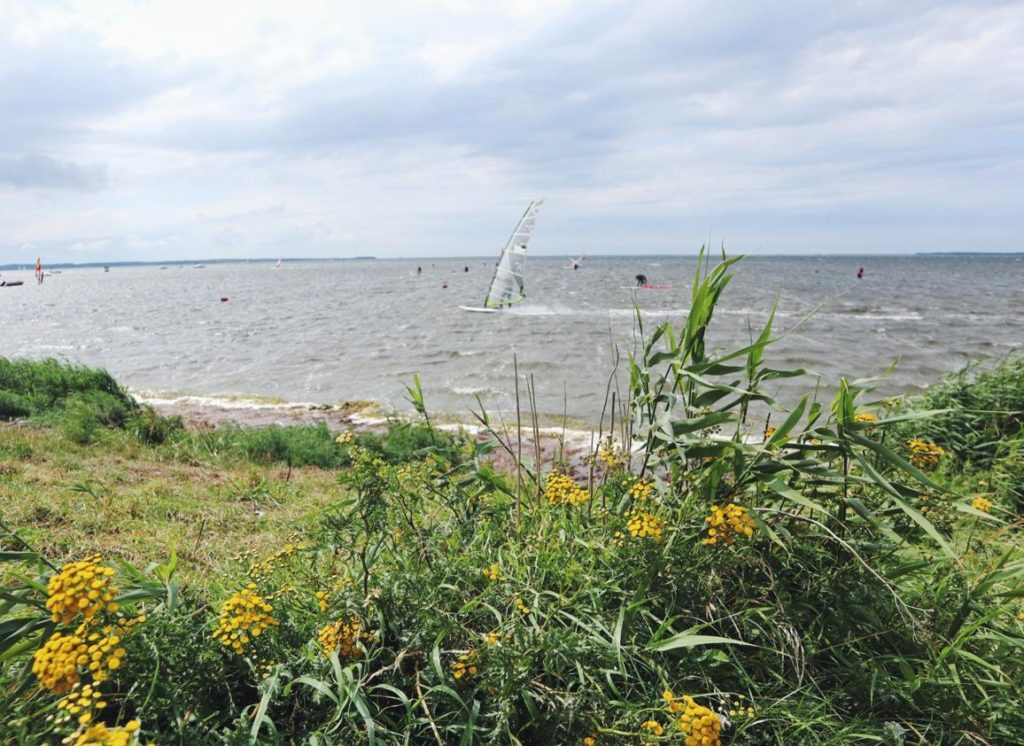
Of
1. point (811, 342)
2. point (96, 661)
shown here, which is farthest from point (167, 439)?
point (811, 342)

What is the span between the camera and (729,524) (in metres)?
2.03

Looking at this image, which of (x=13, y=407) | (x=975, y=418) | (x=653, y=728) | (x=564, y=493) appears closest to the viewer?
(x=653, y=728)

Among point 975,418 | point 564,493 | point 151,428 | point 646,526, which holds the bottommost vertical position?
point 151,428

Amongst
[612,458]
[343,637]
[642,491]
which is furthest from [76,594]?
[612,458]

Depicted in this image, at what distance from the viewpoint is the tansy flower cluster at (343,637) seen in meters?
1.95

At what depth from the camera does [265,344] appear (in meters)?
24.2

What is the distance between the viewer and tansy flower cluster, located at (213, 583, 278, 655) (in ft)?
6.00

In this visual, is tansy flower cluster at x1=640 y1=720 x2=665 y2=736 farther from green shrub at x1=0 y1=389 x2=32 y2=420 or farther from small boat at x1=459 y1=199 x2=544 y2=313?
small boat at x1=459 y1=199 x2=544 y2=313

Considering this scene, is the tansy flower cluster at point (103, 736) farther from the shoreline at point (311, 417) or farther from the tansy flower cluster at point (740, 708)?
the shoreline at point (311, 417)

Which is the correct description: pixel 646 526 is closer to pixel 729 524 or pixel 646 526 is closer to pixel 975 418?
pixel 729 524

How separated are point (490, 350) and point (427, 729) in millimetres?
18934

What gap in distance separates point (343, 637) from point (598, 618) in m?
0.91

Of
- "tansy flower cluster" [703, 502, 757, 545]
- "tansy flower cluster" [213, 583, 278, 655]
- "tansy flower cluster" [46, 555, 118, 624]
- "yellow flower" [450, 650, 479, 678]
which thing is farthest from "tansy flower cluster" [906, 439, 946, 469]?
"tansy flower cluster" [46, 555, 118, 624]

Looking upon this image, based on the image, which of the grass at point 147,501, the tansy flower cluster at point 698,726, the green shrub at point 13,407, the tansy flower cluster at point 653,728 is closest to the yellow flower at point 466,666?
the tansy flower cluster at point 653,728
